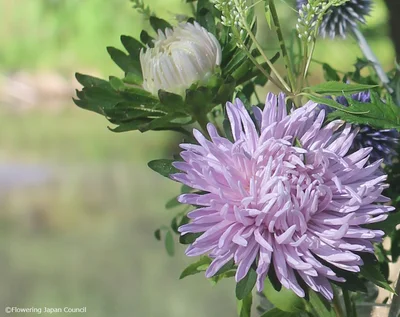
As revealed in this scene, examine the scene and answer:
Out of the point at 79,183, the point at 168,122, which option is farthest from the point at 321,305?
the point at 79,183

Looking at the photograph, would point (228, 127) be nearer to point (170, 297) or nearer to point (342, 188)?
point (342, 188)

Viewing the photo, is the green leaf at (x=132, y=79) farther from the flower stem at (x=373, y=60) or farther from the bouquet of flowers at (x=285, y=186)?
the flower stem at (x=373, y=60)

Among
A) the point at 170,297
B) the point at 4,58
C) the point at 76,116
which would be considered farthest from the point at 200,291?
the point at 4,58

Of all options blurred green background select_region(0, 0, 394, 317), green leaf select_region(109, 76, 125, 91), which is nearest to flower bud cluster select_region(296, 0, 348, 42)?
green leaf select_region(109, 76, 125, 91)

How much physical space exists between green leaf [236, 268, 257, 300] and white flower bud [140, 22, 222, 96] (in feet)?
0.34

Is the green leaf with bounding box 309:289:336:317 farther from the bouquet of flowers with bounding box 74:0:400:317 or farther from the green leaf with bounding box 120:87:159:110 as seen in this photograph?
the green leaf with bounding box 120:87:159:110

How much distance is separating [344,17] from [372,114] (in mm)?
150

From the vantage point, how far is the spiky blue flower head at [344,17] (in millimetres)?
400

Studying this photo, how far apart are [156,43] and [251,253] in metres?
0.14

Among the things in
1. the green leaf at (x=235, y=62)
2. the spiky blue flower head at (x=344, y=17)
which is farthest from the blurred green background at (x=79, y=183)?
the green leaf at (x=235, y=62)

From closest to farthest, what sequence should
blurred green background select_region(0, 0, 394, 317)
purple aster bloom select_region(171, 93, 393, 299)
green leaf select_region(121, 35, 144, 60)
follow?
purple aster bloom select_region(171, 93, 393, 299) → green leaf select_region(121, 35, 144, 60) → blurred green background select_region(0, 0, 394, 317)

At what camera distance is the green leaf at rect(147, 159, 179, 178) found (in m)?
0.29

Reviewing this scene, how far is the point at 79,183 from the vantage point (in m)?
0.90

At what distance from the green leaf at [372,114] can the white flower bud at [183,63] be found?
0.25ft
